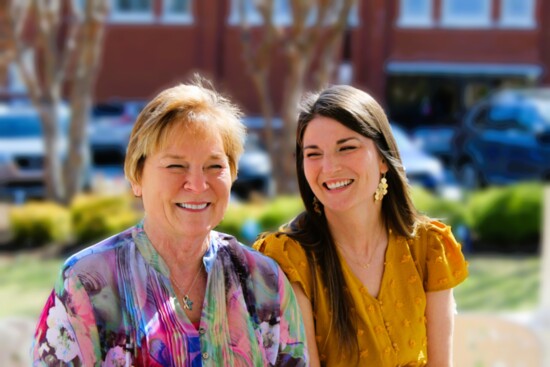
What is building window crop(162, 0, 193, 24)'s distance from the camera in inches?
858

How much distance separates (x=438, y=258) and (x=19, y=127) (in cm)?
1328

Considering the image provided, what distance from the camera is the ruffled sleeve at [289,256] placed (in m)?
2.38

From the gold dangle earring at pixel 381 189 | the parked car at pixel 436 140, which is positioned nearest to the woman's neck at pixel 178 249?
the gold dangle earring at pixel 381 189

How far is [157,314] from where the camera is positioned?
2.10 m

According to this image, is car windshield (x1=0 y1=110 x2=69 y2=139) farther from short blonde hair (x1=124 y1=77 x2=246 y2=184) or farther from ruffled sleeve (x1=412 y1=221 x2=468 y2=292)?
short blonde hair (x1=124 y1=77 x2=246 y2=184)

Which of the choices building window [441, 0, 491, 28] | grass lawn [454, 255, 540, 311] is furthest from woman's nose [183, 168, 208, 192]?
building window [441, 0, 491, 28]

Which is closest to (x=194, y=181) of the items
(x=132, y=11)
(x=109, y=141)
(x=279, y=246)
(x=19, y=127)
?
(x=279, y=246)

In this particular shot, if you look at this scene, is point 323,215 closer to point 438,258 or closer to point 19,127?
point 438,258

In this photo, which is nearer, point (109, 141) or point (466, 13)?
point (109, 141)

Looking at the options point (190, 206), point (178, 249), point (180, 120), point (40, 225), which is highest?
point (180, 120)

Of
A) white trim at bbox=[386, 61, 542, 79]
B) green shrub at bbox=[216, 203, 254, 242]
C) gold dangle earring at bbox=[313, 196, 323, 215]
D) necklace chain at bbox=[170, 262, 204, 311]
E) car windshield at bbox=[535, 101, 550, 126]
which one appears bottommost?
white trim at bbox=[386, 61, 542, 79]

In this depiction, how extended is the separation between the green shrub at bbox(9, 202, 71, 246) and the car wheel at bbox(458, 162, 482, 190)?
6.16 m

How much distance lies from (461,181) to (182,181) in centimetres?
1285

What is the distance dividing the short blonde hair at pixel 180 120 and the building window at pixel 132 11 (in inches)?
791
